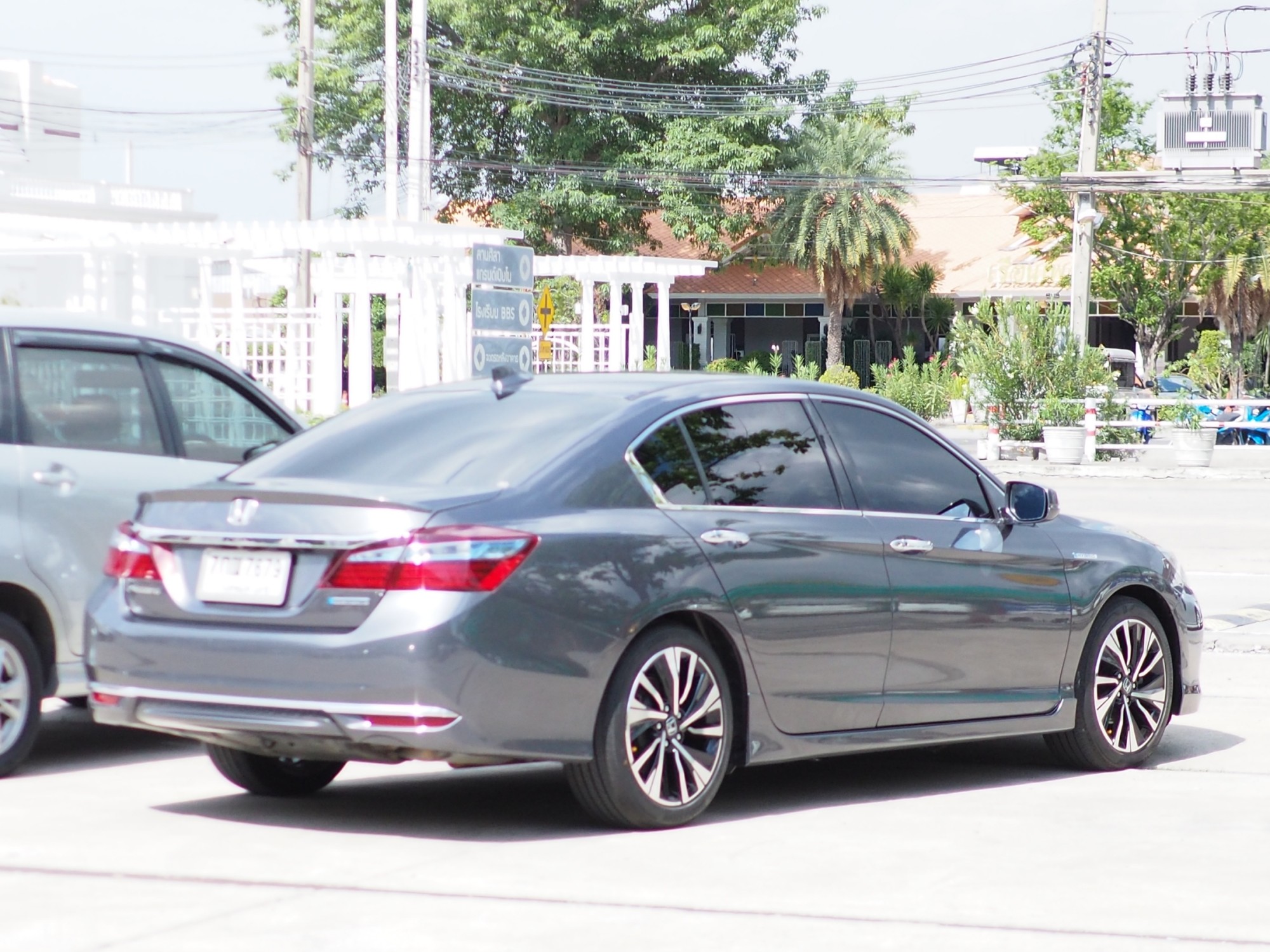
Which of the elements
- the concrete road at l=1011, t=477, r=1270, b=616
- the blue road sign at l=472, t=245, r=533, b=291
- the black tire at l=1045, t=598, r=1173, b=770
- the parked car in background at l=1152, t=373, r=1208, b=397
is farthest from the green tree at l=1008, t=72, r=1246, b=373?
the black tire at l=1045, t=598, r=1173, b=770

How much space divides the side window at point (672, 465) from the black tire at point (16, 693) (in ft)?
8.47

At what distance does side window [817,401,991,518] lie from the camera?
6.98m

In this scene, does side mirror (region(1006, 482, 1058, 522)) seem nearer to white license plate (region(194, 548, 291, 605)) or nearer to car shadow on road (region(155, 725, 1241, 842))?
car shadow on road (region(155, 725, 1241, 842))

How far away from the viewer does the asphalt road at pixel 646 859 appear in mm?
4898

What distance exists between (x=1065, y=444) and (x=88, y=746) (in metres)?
25.2

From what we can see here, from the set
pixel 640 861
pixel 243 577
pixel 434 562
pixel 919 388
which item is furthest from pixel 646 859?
pixel 919 388

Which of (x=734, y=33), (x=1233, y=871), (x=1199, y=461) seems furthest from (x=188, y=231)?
(x=1233, y=871)

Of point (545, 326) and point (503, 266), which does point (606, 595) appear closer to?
point (503, 266)

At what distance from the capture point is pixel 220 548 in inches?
235

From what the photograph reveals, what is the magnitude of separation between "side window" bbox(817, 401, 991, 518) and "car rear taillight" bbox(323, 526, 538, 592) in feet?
5.65

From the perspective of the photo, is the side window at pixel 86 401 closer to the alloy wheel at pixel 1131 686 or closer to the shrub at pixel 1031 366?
the alloy wheel at pixel 1131 686

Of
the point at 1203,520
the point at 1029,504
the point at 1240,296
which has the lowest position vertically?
the point at 1203,520

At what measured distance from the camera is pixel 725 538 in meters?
6.29

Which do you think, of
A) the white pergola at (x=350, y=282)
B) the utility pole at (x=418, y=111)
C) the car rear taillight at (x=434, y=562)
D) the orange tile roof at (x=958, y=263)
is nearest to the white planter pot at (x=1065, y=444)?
the white pergola at (x=350, y=282)
